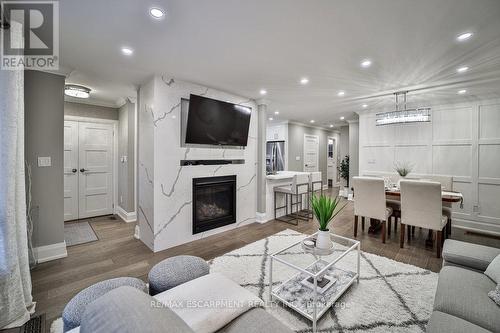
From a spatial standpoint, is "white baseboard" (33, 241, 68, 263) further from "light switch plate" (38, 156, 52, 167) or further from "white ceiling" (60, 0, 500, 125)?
"white ceiling" (60, 0, 500, 125)

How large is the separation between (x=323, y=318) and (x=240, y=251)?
1.43m

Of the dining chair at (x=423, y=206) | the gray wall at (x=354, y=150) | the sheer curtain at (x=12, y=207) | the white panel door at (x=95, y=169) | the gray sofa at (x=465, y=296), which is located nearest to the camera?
the gray sofa at (x=465, y=296)

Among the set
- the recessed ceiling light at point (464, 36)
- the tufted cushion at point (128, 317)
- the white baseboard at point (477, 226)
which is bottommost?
the white baseboard at point (477, 226)

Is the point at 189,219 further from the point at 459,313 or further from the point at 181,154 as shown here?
the point at 459,313

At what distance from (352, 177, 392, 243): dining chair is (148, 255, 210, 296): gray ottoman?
114 inches

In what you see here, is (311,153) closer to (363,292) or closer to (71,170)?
(363,292)

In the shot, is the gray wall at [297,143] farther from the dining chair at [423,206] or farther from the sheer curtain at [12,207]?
the sheer curtain at [12,207]

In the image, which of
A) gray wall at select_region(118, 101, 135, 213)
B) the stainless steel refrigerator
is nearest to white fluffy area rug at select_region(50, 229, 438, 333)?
gray wall at select_region(118, 101, 135, 213)

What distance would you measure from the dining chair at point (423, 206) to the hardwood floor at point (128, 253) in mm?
375

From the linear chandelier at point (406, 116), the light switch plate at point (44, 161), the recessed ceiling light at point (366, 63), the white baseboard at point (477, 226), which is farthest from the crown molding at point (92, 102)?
the white baseboard at point (477, 226)

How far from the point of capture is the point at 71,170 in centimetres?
438

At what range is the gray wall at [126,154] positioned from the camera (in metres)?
4.26

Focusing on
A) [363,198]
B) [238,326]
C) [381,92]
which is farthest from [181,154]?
[381,92]

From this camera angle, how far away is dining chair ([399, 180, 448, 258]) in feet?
9.50
